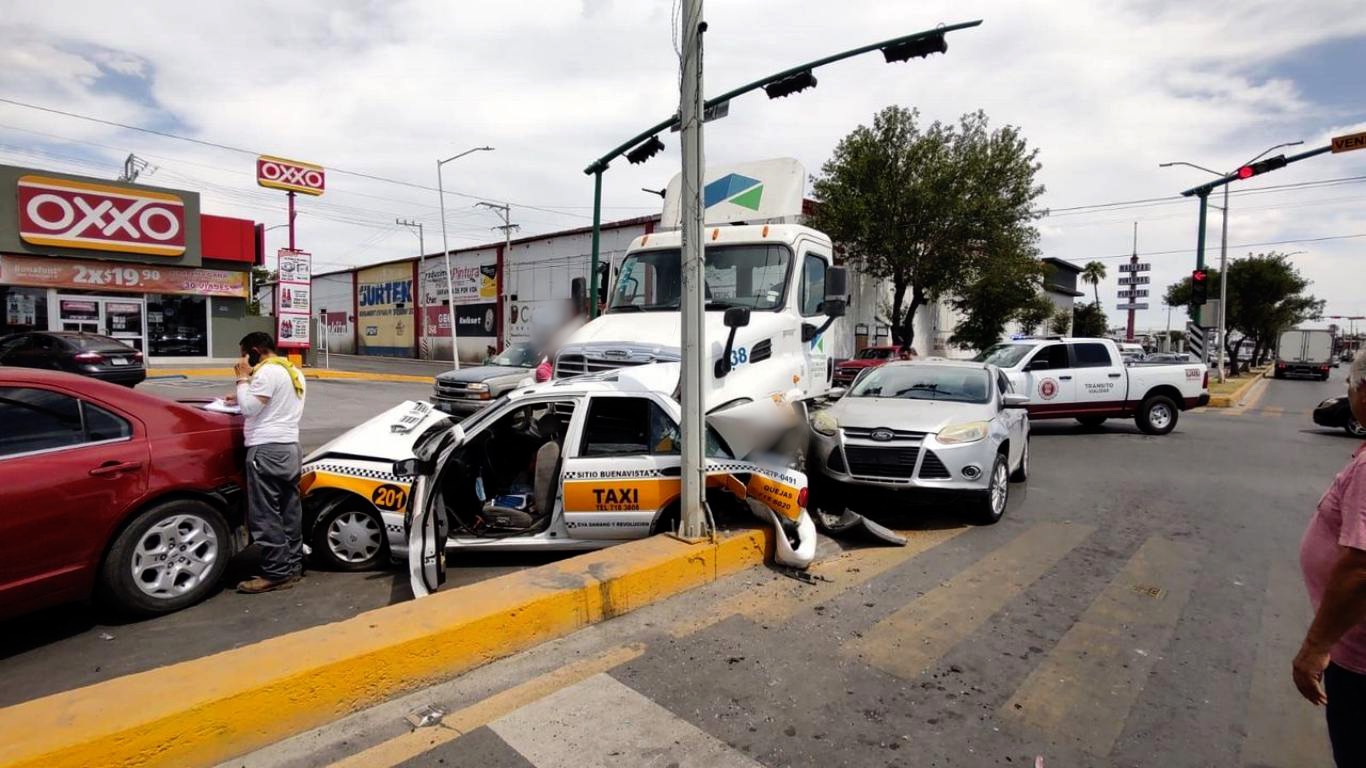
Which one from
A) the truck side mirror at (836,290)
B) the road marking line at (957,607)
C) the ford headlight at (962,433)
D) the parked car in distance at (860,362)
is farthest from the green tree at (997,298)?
the road marking line at (957,607)

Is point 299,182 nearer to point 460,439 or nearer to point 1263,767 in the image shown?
point 460,439

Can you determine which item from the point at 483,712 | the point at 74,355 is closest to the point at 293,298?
the point at 74,355

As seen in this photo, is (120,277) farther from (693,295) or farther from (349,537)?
(693,295)

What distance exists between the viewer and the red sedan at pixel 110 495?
3939mm

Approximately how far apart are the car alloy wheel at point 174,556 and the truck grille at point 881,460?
5.21m

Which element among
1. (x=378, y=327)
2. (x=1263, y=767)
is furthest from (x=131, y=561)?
(x=378, y=327)

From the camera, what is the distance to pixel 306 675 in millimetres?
3156

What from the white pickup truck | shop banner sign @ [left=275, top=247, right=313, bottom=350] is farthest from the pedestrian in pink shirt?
shop banner sign @ [left=275, top=247, right=313, bottom=350]

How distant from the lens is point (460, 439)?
5.18m

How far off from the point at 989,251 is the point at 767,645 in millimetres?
30039

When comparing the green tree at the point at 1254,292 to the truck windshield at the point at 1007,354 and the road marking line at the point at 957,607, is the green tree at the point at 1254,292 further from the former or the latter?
the road marking line at the point at 957,607

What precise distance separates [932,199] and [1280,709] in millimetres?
27933

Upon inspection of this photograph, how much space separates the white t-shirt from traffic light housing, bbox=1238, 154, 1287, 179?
22.0 m

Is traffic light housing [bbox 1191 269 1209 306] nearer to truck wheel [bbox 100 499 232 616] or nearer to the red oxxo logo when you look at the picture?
truck wheel [bbox 100 499 232 616]
